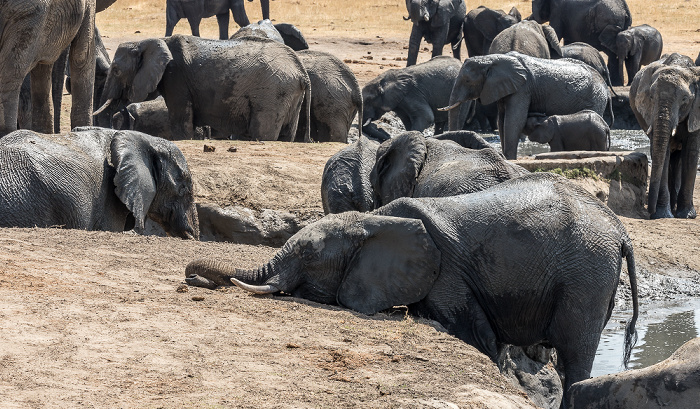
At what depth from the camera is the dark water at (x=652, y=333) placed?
8086 mm

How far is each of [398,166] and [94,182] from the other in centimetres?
203

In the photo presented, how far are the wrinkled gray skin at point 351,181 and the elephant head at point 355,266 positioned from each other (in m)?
1.87

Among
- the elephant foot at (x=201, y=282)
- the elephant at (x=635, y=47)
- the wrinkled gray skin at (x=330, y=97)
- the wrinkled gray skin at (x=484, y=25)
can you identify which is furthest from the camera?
the elephant at (x=635, y=47)

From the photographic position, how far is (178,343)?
180 inches

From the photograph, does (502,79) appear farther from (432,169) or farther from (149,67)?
(432,169)

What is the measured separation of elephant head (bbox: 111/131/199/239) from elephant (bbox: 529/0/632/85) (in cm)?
1878

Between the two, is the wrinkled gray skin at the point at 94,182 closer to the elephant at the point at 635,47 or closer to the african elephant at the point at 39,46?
the african elephant at the point at 39,46

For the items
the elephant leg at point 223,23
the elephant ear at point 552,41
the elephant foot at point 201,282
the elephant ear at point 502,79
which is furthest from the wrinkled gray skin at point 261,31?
the elephant leg at point 223,23

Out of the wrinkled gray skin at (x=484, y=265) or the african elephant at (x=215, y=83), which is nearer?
the wrinkled gray skin at (x=484, y=265)

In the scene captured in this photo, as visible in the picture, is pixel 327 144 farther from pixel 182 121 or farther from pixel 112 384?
pixel 112 384

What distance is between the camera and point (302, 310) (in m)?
5.39

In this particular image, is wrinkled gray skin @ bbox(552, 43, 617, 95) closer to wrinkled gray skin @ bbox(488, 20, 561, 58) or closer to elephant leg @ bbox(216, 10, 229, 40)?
wrinkled gray skin @ bbox(488, 20, 561, 58)

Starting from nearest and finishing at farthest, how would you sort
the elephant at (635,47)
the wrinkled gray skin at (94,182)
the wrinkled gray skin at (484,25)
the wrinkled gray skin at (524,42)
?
the wrinkled gray skin at (94,182) → the wrinkled gray skin at (524,42) → the wrinkled gray skin at (484,25) → the elephant at (635,47)

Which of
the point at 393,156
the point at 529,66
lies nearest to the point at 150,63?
the point at 529,66
